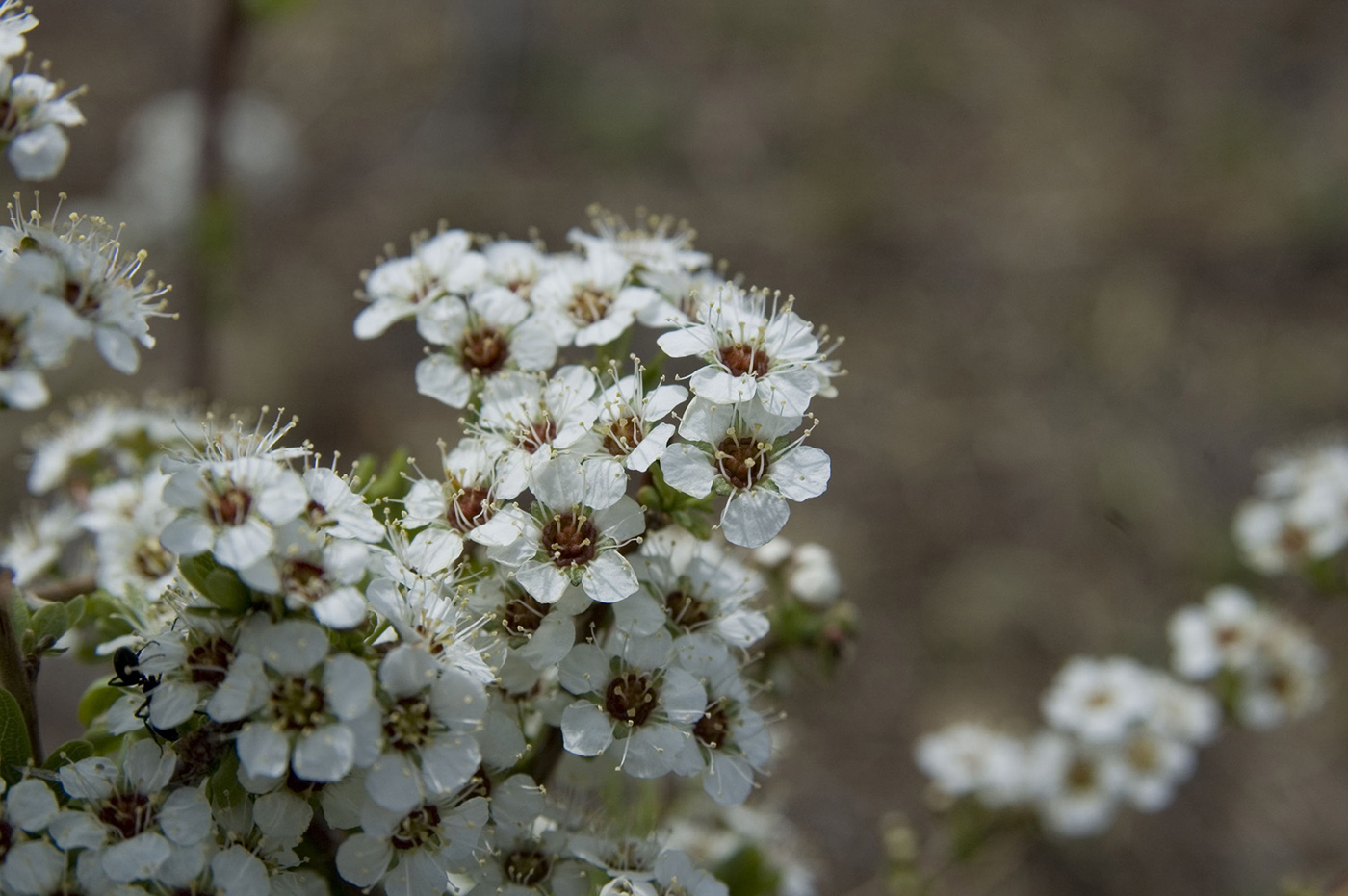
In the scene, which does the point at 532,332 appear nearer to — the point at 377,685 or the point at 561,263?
the point at 561,263

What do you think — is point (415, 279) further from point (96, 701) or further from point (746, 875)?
point (746, 875)

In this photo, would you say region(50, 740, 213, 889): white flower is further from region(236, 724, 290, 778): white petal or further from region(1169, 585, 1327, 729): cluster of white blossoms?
→ region(1169, 585, 1327, 729): cluster of white blossoms

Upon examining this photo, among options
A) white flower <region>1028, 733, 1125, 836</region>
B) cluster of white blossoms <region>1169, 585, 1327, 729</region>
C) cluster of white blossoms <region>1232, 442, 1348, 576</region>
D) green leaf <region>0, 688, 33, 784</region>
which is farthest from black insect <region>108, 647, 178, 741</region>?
cluster of white blossoms <region>1232, 442, 1348, 576</region>

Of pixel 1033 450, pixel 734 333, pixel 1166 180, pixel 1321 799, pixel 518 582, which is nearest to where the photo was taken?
pixel 518 582

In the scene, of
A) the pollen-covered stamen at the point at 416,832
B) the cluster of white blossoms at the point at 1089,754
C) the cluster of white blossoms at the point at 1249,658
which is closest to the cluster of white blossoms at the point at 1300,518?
the cluster of white blossoms at the point at 1249,658

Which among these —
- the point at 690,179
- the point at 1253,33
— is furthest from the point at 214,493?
the point at 1253,33

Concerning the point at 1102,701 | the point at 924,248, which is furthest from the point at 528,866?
the point at 924,248
